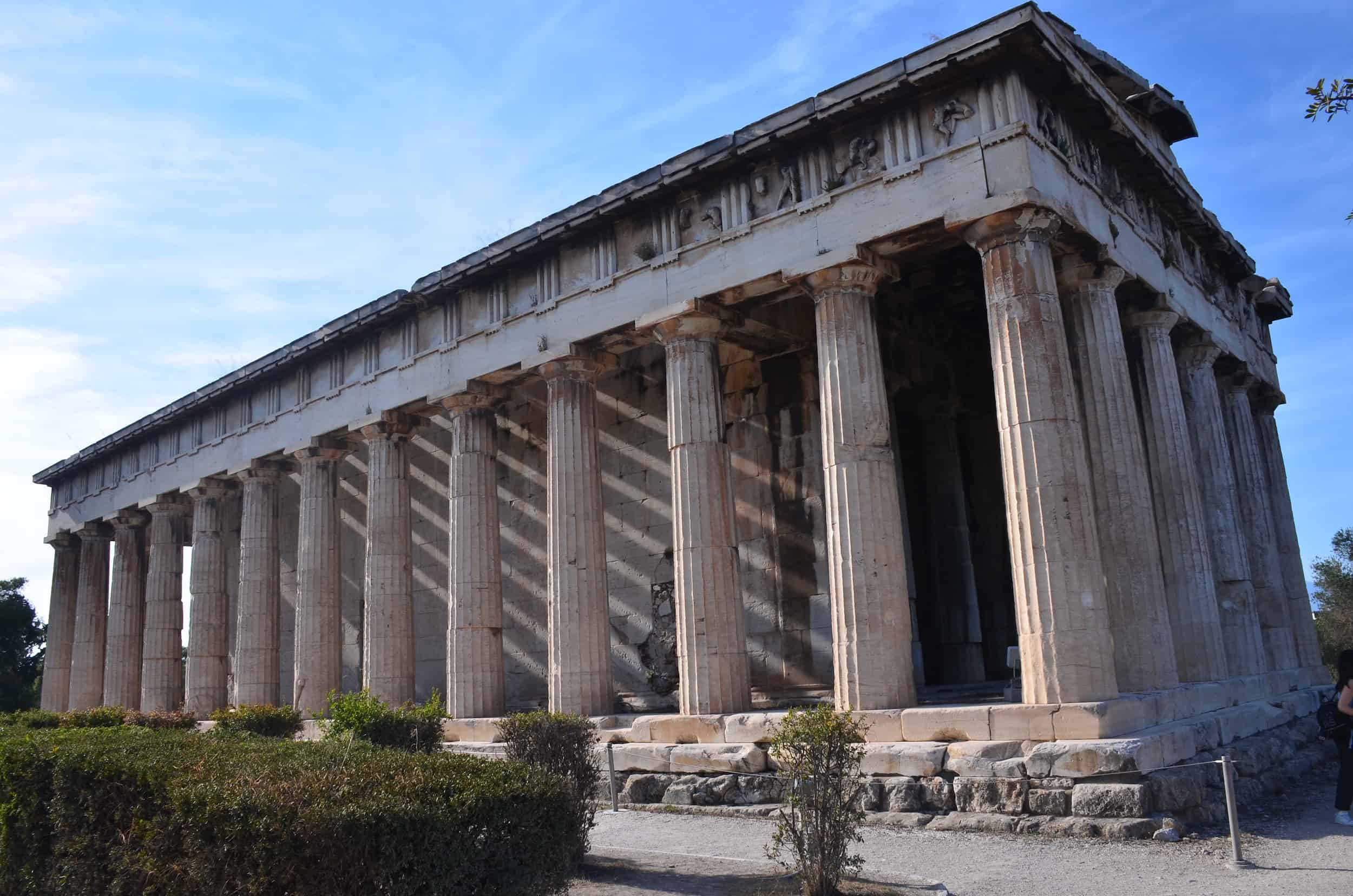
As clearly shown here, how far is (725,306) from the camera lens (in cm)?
1644

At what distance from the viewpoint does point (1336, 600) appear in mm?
44656

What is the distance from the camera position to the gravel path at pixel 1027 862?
9008mm

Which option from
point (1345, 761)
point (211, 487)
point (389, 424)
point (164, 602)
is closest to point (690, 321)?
point (389, 424)

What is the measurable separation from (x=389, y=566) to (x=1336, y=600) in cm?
4114

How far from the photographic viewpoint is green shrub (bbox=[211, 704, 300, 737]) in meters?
17.5

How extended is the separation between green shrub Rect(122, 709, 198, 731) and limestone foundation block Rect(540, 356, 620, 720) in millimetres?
8074

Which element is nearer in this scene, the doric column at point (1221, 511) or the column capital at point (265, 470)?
the doric column at point (1221, 511)

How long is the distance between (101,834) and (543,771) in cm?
380

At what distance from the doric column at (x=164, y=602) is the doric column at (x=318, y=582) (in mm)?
6585

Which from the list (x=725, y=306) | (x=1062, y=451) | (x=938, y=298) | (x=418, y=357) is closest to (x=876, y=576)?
(x=1062, y=451)

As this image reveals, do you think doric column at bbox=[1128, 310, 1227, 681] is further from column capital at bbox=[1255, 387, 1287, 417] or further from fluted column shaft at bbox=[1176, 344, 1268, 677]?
column capital at bbox=[1255, 387, 1287, 417]

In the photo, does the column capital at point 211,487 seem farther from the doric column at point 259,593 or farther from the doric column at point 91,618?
the doric column at point 91,618

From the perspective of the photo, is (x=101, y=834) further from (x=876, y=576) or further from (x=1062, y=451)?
(x=1062, y=451)

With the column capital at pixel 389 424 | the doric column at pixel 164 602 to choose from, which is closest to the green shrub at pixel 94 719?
the doric column at pixel 164 602
